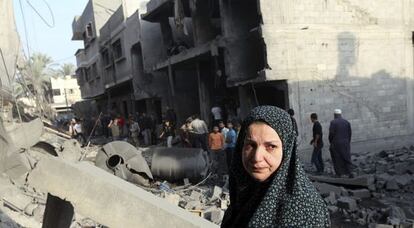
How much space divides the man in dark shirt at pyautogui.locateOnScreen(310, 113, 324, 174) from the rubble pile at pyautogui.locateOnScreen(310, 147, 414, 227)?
2.73 feet

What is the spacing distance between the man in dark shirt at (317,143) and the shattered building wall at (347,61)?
1.84 m

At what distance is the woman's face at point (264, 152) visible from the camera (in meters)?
Answer: 1.73

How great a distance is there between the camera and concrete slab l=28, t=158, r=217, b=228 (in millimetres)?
3469

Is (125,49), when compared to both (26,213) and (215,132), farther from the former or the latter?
(26,213)

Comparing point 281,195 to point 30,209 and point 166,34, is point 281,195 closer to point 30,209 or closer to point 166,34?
point 30,209

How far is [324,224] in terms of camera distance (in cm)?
168

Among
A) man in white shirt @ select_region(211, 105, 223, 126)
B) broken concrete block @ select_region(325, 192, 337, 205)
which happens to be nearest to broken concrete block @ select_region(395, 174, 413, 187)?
broken concrete block @ select_region(325, 192, 337, 205)

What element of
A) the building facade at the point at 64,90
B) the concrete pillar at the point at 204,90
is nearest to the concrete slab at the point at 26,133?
the concrete pillar at the point at 204,90

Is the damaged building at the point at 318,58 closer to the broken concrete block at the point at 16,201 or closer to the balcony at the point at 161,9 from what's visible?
the balcony at the point at 161,9

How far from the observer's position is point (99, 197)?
350 centimetres

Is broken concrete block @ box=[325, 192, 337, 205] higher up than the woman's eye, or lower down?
lower down

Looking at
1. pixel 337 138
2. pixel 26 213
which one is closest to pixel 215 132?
pixel 337 138

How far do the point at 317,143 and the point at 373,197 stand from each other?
2.05 metres

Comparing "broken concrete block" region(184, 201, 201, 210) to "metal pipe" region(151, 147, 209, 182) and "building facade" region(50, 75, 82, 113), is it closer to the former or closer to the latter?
"metal pipe" region(151, 147, 209, 182)
